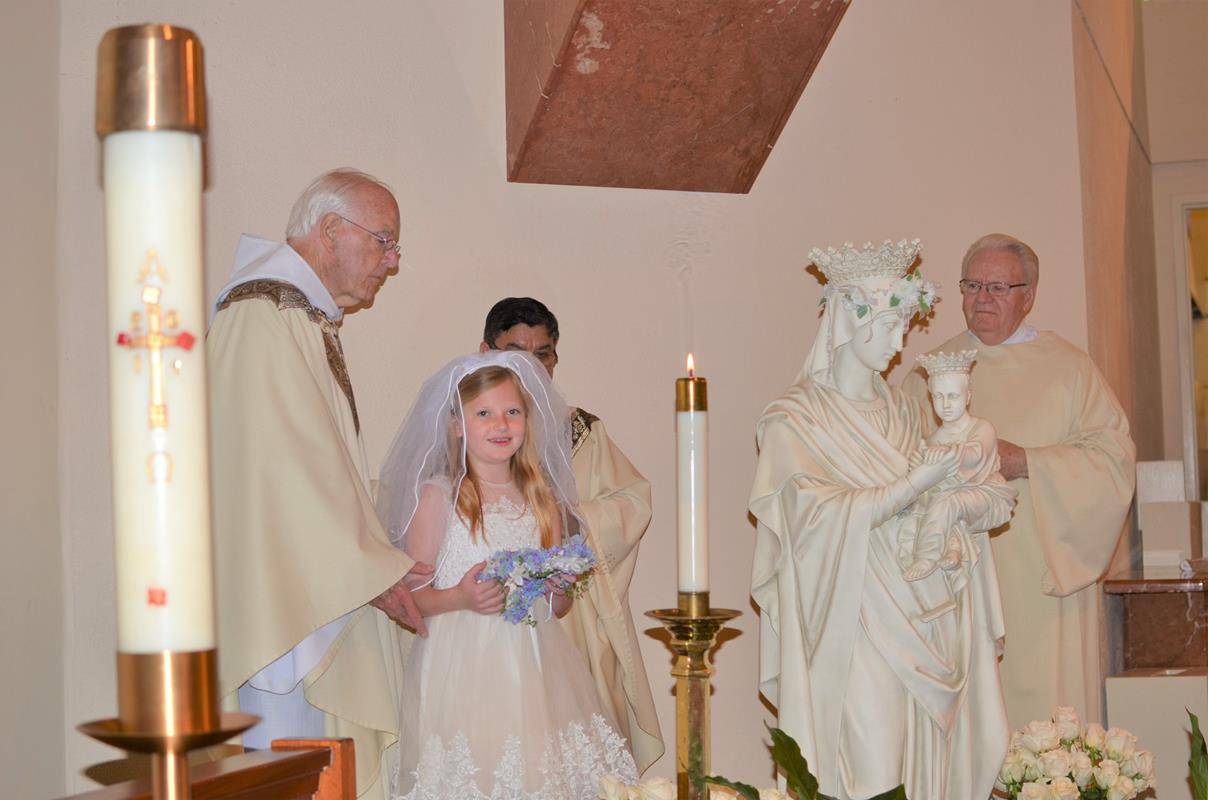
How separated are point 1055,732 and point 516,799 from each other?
143 centimetres

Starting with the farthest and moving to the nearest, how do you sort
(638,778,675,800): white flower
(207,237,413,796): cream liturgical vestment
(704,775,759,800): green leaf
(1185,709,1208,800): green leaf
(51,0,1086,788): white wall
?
(51,0,1086,788): white wall < (207,237,413,796): cream liturgical vestment < (638,778,675,800): white flower < (1185,709,1208,800): green leaf < (704,775,759,800): green leaf

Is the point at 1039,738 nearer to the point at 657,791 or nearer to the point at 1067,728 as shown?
the point at 1067,728

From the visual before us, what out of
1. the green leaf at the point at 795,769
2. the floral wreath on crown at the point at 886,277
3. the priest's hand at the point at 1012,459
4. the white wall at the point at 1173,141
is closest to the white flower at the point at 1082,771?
the floral wreath on crown at the point at 886,277

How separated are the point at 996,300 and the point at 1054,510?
2.82ft

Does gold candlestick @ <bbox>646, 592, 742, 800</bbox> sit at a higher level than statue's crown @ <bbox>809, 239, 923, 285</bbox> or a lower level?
lower

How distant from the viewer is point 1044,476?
5.16 meters

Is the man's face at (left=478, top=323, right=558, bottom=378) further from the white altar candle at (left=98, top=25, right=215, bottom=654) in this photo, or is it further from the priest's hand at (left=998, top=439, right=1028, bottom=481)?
the white altar candle at (left=98, top=25, right=215, bottom=654)

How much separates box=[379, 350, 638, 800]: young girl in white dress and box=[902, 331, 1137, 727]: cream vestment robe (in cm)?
186

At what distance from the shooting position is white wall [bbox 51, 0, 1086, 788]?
198 inches

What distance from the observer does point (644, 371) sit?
19.3ft

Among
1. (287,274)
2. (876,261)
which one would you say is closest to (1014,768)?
(876,261)

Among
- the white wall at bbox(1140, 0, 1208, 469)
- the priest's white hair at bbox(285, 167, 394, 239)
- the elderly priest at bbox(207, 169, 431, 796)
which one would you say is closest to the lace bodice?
the elderly priest at bbox(207, 169, 431, 796)

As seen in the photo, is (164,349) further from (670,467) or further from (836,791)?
(670,467)

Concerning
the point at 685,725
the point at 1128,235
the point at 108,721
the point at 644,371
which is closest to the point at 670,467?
the point at 644,371
